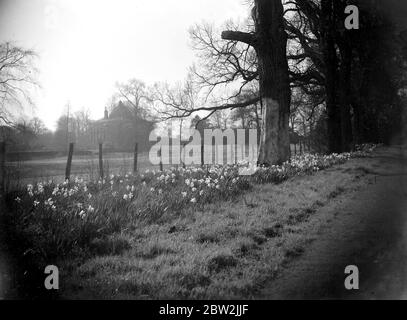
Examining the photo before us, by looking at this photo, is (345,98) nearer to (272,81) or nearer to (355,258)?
(272,81)

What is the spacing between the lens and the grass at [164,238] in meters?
3.84

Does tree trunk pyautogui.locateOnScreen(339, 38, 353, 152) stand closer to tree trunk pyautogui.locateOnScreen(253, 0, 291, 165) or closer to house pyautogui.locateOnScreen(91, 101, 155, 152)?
tree trunk pyautogui.locateOnScreen(253, 0, 291, 165)

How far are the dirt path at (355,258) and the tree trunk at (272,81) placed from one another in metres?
5.42

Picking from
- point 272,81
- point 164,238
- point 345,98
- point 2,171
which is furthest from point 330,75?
point 2,171

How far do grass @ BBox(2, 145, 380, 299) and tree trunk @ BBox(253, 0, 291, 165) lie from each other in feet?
14.2

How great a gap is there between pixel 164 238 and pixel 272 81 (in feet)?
29.8

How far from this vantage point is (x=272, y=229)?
5801 millimetres

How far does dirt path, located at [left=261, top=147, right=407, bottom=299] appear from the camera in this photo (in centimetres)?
365

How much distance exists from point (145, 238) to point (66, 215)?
1291 mm

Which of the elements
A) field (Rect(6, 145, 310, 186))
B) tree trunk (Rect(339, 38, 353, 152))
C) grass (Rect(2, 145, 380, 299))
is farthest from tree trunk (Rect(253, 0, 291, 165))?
tree trunk (Rect(339, 38, 353, 152))

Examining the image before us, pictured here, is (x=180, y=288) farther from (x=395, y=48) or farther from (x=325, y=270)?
(x=395, y=48)

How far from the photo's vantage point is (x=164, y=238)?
546cm

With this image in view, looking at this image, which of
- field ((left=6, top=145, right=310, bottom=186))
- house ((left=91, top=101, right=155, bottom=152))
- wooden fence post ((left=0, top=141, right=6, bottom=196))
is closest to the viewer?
wooden fence post ((left=0, top=141, right=6, bottom=196))
